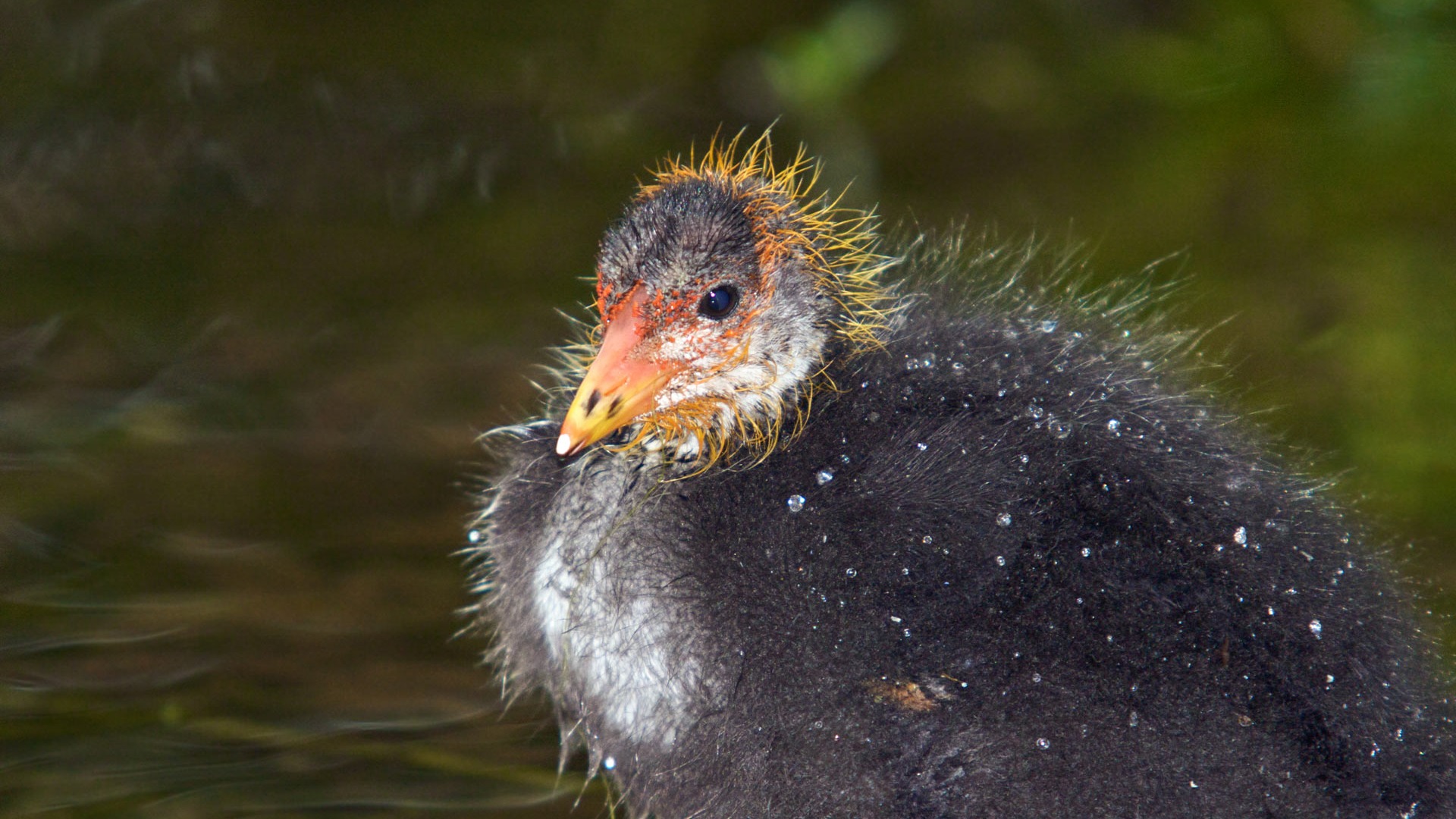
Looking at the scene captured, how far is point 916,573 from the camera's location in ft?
4.99

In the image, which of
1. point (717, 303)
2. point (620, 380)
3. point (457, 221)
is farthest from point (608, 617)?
point (457, 221)

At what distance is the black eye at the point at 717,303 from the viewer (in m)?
1.74

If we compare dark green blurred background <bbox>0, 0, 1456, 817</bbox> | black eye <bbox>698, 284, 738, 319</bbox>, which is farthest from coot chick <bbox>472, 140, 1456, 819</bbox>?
dark green blurred background <bbox>0, 0, 1456, 817</bbox>

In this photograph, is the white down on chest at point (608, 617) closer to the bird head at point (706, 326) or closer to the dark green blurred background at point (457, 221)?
the bird head at point (706, 326)

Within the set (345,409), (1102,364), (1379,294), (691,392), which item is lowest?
(345,409)

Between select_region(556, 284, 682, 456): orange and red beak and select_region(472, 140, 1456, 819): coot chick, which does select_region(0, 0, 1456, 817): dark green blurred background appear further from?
select_region(556, 284, 682, 456): orange and red beak

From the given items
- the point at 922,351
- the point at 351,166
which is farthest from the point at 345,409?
the point at 922,351

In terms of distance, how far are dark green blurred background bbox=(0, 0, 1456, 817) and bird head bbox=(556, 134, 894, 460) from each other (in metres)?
0.53

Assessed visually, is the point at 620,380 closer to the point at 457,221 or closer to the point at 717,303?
the point at 717,303

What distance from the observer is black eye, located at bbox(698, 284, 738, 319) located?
5.70 ft

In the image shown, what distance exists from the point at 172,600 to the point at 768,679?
3.29ft

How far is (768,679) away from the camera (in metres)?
1.54

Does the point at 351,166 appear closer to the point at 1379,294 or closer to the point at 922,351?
the point at 922,351

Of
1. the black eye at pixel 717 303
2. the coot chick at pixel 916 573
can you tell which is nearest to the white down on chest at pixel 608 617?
the coot chick at pixel 916 573
